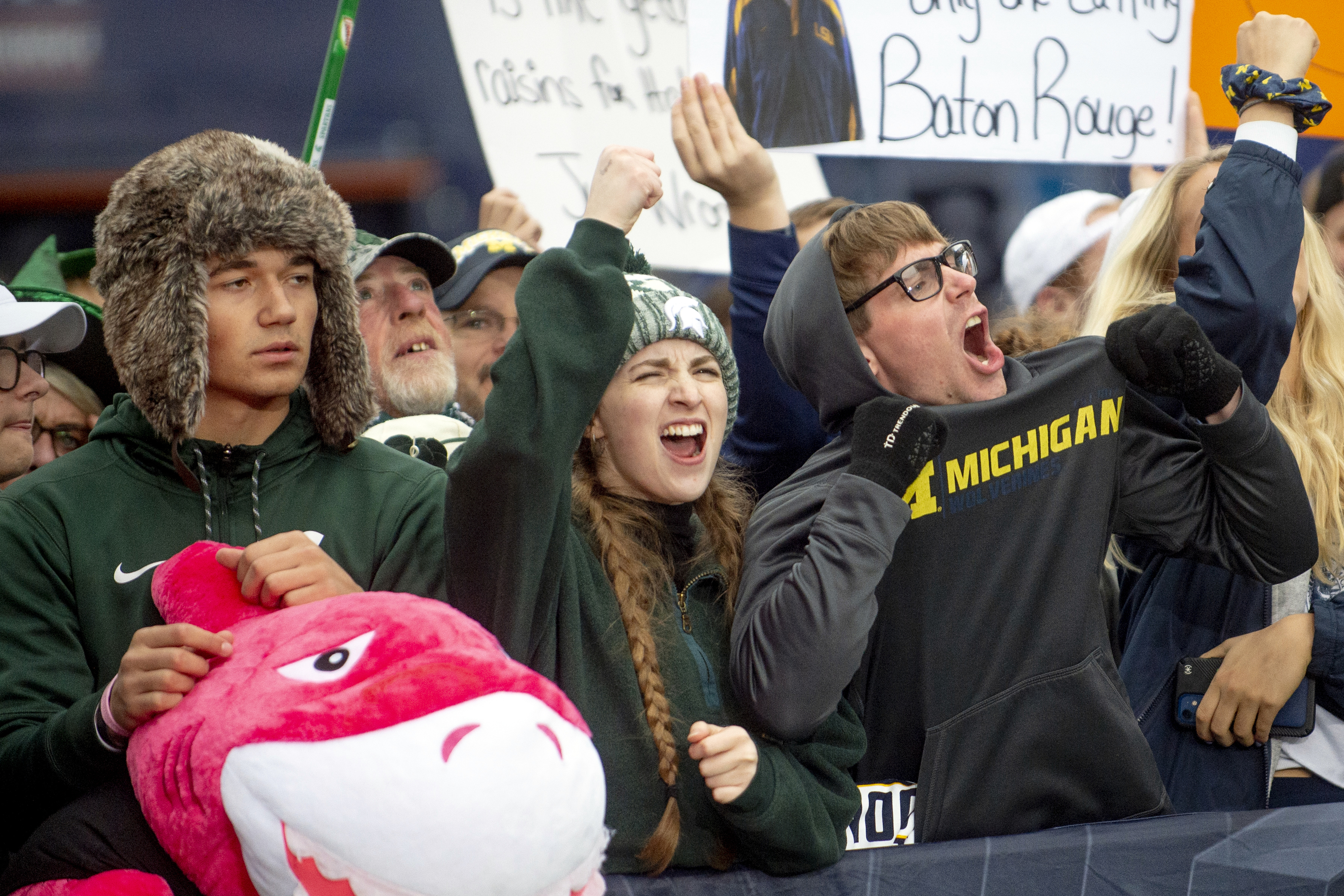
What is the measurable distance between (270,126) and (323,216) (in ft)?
7.37

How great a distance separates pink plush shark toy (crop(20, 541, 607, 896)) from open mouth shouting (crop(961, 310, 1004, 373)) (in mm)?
1215

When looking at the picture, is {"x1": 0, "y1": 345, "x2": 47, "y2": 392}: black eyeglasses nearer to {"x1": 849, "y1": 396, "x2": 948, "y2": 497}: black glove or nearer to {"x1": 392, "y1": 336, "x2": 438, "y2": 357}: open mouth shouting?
{"x1": 392, "y1": 336, "x2": 438, "y2": 357}: open mouth shouting

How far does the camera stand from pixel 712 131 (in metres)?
2.47

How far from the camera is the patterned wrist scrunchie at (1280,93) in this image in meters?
2.50

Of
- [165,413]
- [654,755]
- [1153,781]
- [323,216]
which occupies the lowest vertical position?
[1153,781]

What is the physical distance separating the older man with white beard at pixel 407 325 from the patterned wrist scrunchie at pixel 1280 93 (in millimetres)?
1906

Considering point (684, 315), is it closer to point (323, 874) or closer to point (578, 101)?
point (323, 874)

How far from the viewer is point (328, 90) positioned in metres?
2.88

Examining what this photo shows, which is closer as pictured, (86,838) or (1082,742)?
(86,838)

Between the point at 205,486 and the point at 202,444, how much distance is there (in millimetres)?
67

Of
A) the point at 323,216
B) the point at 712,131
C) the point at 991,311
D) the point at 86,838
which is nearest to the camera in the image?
the point at 86,838

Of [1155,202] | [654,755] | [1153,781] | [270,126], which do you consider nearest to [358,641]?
[654,755]

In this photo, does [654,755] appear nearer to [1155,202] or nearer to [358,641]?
[358,641]

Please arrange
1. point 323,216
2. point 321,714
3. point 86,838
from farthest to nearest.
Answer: point 323,216 < point 86,838 < point 321,714
